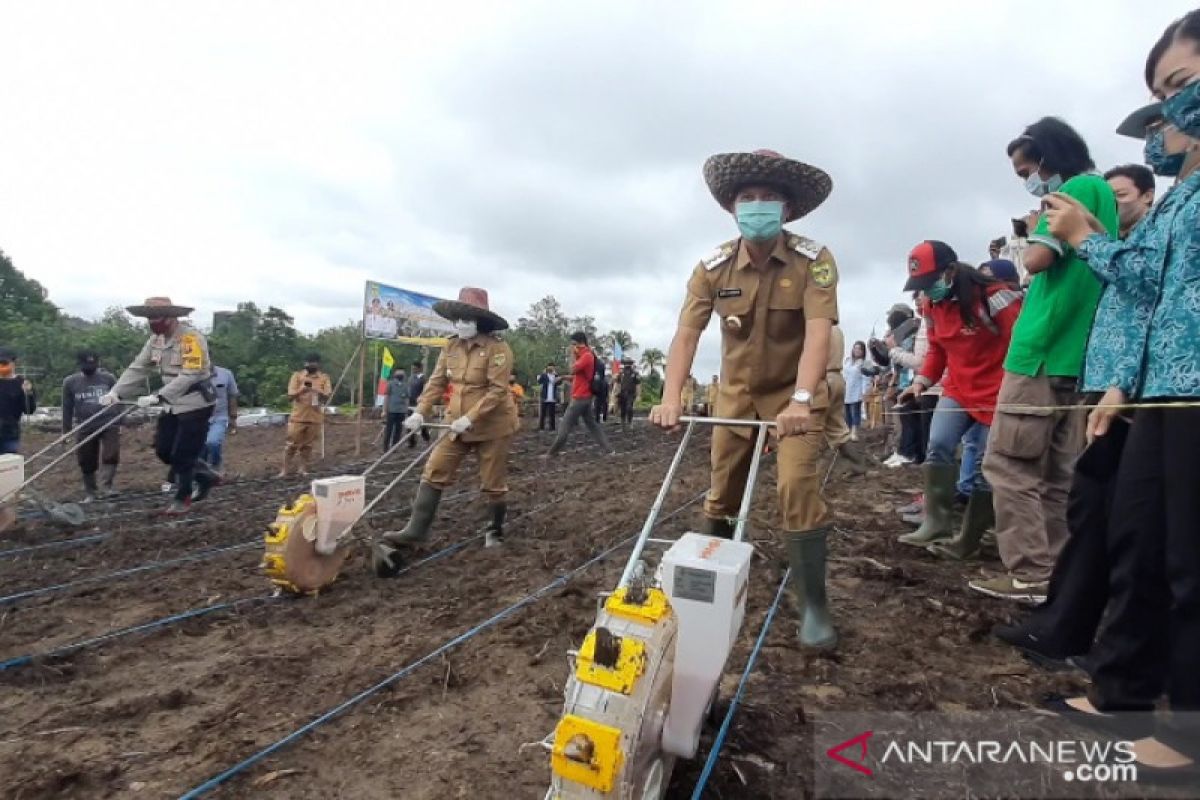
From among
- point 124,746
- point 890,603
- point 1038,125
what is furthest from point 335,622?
point 1038,125

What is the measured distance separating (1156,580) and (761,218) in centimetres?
189

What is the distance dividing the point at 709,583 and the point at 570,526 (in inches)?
158

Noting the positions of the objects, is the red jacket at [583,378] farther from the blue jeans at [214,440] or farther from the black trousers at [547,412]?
the black trousers at [547,412]

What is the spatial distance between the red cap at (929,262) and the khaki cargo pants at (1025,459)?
0.87 meters

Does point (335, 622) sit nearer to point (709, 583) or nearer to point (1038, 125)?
point (709, 583)

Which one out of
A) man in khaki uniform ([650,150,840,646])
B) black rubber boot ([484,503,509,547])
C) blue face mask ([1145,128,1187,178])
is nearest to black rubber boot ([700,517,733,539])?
man in khaki uniform ([650,150,840,646])

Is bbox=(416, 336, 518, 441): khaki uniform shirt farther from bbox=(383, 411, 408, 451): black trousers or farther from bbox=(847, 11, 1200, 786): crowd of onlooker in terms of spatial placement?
bbox=(383, 411, 408, 451): black trousers

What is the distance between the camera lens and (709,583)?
201cm

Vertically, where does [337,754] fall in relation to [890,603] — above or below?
below

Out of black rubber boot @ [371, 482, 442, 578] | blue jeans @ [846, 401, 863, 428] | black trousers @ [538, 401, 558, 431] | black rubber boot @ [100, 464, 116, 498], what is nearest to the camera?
black rubber boot @ [371, 482, 442, 578]

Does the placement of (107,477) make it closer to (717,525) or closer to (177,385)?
(177,385)

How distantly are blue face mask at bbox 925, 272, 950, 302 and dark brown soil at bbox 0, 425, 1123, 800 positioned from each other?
1663 mm

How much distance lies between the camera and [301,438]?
1035cm

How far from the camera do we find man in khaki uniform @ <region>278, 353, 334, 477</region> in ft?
33.1
